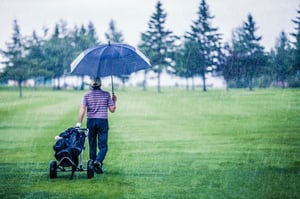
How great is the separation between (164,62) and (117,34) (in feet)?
65.7

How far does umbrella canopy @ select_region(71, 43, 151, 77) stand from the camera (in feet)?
30.8

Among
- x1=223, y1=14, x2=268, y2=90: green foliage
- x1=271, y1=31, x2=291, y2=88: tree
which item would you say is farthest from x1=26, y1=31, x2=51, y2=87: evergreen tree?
x1=271, y1=31, x2=291, y2=88: tree

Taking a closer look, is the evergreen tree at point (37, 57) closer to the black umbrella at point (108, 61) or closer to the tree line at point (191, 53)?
the tree line at point (191, 53)

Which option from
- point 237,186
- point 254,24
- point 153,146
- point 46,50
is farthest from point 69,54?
point 237,186

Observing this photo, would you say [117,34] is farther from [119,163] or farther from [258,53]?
[119,163]

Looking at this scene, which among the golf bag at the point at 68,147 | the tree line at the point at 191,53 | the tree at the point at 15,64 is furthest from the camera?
the tree at the point at 15,64

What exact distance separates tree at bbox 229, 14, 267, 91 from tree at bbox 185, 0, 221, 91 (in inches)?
115

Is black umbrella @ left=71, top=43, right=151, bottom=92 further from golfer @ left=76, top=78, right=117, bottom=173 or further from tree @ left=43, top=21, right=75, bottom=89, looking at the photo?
tree @ left=43, top=21, right=75, bottom=89

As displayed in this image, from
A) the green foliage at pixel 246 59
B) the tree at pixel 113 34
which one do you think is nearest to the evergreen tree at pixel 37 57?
the tree at pixel 113 34

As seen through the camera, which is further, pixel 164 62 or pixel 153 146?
pixel 164 62

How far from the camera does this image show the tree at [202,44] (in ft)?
204

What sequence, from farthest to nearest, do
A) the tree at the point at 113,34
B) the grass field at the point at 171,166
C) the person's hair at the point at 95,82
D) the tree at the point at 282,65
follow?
the tree at the point at 113,34
the tree at the point at 282,65
the person's hair at the point at 95,82
the grass field at the point at 171,166

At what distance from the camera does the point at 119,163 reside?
35.2 feet

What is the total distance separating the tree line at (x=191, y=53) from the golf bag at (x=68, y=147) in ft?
118
